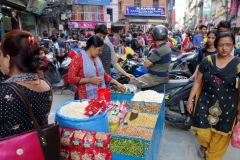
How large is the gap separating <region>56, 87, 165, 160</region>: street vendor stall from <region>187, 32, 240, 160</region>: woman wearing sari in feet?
1.73

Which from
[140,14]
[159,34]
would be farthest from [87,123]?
[140,14]

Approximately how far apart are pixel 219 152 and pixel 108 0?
25.7 m

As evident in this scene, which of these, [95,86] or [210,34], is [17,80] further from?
[210,34]

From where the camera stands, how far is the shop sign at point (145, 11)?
3072cm

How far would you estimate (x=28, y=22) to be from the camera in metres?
12.5

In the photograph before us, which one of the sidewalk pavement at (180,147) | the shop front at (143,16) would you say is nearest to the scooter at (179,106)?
the sidewalk pavement at (180,147)

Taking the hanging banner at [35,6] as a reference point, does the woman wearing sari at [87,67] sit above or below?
below

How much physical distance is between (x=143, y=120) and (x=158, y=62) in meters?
1.21

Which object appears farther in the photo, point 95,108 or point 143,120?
point 143,120

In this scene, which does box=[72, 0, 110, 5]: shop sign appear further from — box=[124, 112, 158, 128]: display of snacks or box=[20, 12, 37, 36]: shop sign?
box=[124, 112, 158, 128]: display of snacks

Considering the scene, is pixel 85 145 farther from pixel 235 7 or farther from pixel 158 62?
pixel 235 7

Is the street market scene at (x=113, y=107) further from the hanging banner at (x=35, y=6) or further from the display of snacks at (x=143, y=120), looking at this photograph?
the hanging banner at (x=35, y=6)

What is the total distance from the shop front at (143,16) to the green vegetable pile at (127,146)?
3005 cm

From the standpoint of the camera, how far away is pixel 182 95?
307cm
